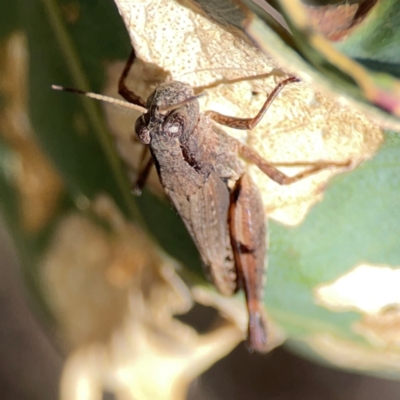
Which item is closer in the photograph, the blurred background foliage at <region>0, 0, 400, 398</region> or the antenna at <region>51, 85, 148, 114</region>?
the blurred background foliage at <region>0, 0, 400, 398</region>

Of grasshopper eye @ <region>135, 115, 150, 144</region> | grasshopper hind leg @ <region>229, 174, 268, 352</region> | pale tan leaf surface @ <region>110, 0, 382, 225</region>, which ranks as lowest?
grasshopper hind leg @ <region>229, 174, 268, 352</region>

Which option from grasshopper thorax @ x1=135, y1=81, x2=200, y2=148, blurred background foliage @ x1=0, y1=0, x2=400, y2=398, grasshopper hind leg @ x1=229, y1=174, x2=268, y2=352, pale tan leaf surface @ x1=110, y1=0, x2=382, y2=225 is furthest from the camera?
grasshopper hind leg @ x1=229, y1=174, x2=268, y2=352

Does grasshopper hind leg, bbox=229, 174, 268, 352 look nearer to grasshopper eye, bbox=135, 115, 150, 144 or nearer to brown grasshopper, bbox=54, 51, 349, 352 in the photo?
brown grasshopper, bbox=54, 51, 349, 352

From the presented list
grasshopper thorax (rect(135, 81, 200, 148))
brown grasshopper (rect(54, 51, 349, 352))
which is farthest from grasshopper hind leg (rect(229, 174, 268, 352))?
grasshopper thorax (rect(135, 81, 200, 148))

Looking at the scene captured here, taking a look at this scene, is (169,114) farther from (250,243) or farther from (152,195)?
(250,243)

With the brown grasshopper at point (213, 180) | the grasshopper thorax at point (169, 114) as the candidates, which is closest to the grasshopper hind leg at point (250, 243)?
the brown grasshopper at point (213, 180)

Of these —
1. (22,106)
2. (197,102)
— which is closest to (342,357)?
(197,102)

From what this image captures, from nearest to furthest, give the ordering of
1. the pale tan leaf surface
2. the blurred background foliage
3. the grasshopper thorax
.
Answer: the blurred background foliage < the pale tan leaf surface < the grasshopper thorax

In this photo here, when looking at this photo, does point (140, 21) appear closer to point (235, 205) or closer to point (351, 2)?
point (351, 2)
